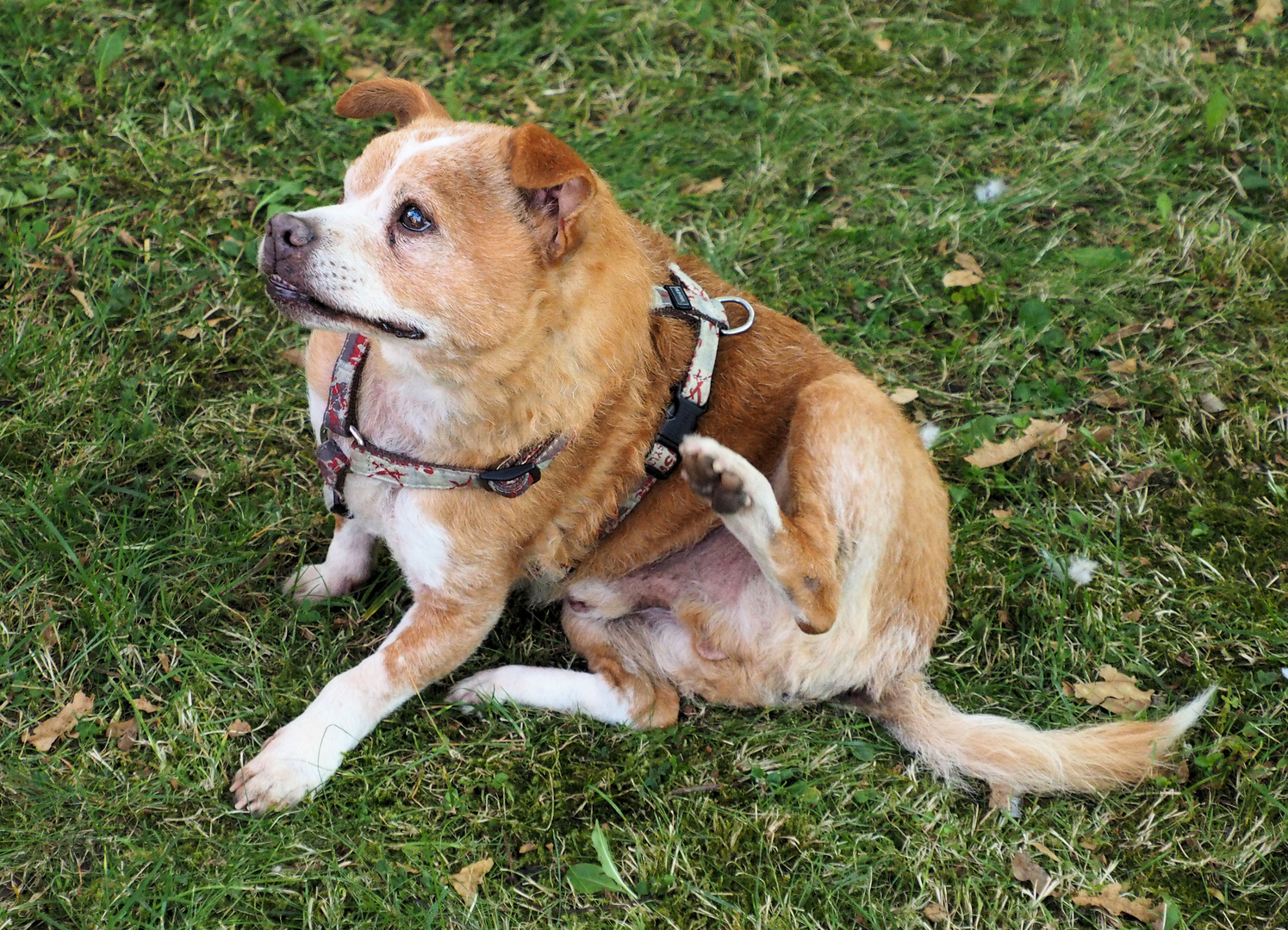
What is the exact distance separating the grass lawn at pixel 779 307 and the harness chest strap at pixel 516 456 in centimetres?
69

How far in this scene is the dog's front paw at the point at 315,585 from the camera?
11.3ft

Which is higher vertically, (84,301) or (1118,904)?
(84,301)

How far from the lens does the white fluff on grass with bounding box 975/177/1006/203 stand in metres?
5.02

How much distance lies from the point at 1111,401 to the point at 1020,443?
509 mm

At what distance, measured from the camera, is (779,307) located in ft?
15.1

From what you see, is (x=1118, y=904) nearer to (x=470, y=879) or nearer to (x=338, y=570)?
(x=470, y=879)

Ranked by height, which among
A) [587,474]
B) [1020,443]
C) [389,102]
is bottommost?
[1020,443]

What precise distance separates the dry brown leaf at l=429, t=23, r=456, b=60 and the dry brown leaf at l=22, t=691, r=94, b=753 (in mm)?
3622

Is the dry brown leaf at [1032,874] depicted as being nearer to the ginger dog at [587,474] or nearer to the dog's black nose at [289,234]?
the ginger dog at [587,474]

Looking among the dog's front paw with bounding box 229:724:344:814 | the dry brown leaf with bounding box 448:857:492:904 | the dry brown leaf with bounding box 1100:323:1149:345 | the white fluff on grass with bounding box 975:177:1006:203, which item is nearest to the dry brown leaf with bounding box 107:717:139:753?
the dog's front paw with bounding box 229:724:344:814

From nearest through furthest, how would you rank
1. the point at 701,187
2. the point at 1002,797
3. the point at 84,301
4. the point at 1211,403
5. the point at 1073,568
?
the point at 1002,797
the point at 1073,568
the point at 84,301
the point at 1211,403
the point at 701,187

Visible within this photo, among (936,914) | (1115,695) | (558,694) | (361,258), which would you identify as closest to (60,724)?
(558,694)

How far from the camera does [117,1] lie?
4945 millimetres

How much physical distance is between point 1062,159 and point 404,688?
13.6ft
